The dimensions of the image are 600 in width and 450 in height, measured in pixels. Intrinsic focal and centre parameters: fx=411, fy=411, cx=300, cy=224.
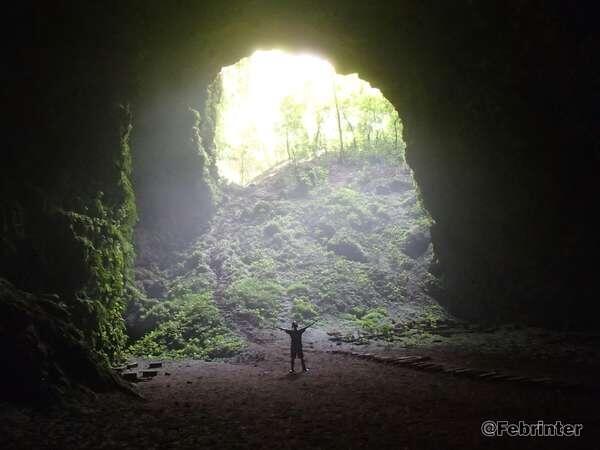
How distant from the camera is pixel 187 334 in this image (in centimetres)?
2059

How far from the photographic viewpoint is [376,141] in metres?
51.9

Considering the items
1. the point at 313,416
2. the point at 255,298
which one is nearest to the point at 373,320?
the point at 255,298

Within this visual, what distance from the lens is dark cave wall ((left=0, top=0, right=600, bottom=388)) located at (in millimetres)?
12789

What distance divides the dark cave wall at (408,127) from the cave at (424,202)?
8 centimetres

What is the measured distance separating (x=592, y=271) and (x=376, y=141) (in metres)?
37.7

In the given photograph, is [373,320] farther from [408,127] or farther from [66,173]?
[66,173]

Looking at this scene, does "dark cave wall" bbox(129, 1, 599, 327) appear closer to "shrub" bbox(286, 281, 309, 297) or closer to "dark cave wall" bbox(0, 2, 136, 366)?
"dark cave wall" bbox(0, 2, 136, 366)

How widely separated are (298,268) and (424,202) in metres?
11.2

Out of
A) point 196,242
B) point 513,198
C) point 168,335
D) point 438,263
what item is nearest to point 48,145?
point 168,335

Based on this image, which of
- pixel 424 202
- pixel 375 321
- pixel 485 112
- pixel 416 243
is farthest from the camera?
pixel 416 243

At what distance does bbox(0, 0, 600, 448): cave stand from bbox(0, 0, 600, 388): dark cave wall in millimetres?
78

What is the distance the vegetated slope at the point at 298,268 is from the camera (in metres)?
22.0

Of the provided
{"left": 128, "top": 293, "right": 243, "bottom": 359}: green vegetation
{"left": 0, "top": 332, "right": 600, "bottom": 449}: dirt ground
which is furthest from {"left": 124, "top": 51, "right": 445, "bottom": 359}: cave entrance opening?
{"left": 0, "top": 332, "right": 600, "bottom": 449}: dirt ground

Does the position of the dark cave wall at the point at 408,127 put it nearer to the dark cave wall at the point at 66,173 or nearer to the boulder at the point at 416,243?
the dark cave wall at the point at 66,173
